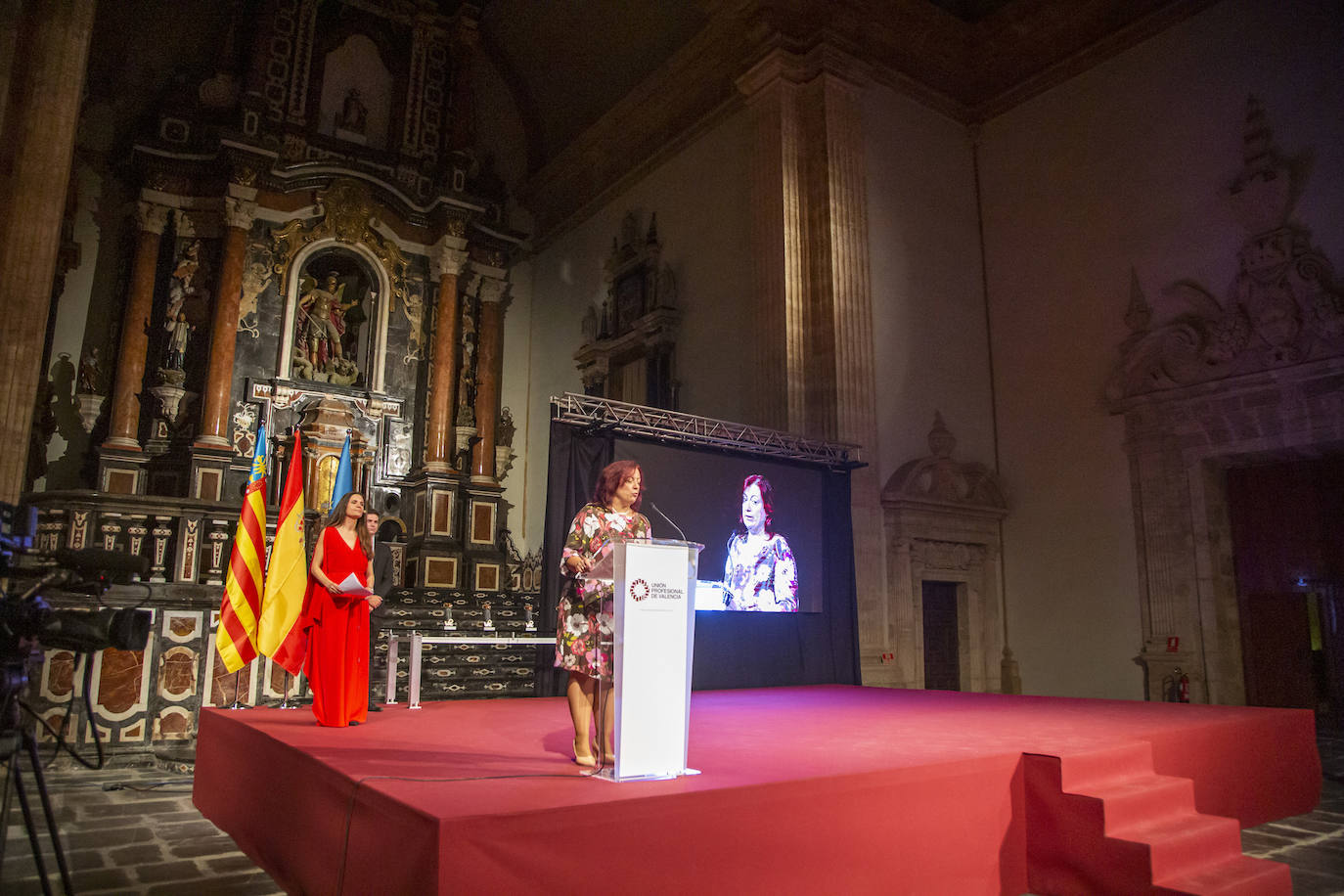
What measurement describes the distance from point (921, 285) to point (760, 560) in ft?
13.9

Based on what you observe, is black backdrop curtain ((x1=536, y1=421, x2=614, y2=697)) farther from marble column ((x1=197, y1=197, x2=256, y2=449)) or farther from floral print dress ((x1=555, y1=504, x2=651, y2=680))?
marble column ((x1=197, y1=197, x2=256, y2=449))

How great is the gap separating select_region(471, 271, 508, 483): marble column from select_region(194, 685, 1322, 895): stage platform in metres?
7.83

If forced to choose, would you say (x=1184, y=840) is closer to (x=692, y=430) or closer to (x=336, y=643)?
(x=336, y=643)

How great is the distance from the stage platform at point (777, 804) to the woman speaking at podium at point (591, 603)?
0.26 m

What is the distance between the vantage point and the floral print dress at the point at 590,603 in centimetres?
377

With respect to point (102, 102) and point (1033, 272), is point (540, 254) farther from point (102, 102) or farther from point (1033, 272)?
point (1033, 272)

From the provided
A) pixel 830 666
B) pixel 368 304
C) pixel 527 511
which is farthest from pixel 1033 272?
pixel 368 304

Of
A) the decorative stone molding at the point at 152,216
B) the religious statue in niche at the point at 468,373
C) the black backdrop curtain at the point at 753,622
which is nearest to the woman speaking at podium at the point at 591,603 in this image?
the black backdrop curtain at the point at 753,622

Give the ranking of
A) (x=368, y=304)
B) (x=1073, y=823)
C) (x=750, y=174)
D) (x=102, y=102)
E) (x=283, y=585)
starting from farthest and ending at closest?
(x=368, y=304), (x=102, y=102), (x=750, y=174), (x=283, y=585), (x=1073, y=823)

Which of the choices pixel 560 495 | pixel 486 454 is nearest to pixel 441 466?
pixel 486 454

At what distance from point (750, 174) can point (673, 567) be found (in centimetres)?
860

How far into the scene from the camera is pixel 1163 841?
12.3 ft

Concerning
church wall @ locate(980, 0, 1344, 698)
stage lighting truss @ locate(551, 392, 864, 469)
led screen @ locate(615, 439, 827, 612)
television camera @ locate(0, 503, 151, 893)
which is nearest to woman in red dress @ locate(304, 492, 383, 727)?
television camera @ locate(0, 503, 151, 893)

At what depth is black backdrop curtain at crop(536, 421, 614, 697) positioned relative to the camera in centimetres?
760
